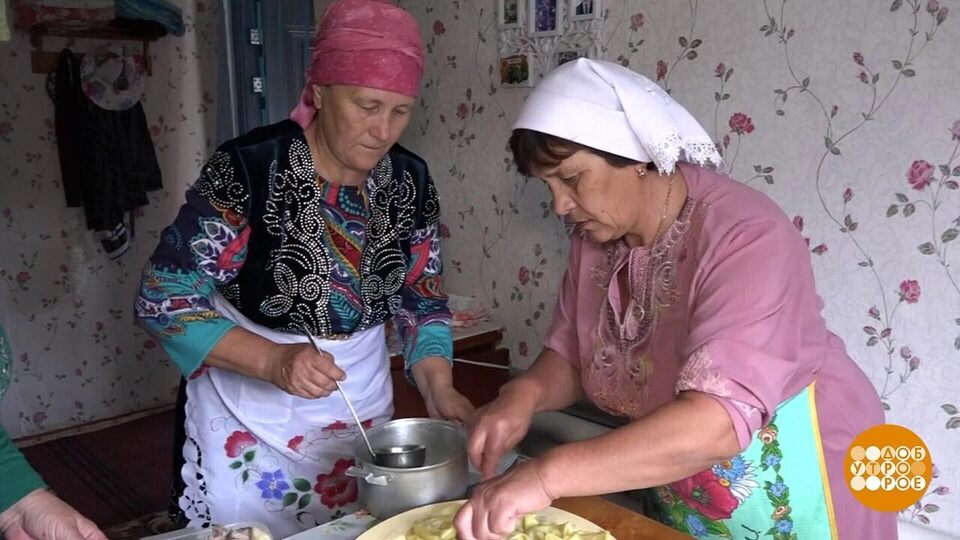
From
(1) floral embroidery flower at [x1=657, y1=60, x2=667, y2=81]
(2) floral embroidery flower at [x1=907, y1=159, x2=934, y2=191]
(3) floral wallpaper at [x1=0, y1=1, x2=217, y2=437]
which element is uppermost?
Result: (1) floral embroidery flower at [x1=657, y1=60, x2=667, y2=81]

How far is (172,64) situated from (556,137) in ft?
10.00

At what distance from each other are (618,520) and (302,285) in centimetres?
64

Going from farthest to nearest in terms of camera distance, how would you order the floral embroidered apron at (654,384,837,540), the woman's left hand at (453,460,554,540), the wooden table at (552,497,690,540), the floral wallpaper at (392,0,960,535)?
the floral wallpaper at (392,0,960,535)
the floral embroidered apron at (654,384,837,540)
the wooden table at (552,497,690,540)
the woman's left hand at (453,460,554,540)

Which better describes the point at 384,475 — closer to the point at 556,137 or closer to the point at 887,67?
the point at 556,137

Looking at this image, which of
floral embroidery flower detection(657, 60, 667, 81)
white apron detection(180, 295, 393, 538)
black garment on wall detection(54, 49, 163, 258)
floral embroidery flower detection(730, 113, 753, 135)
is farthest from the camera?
black garment on wall detection(54, 49, 163, 258)

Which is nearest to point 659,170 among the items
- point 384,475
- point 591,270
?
point 591,270

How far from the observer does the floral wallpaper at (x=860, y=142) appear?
1.51 metres

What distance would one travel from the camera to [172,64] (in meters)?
3.64

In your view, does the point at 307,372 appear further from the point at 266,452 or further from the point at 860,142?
the point at 860,142

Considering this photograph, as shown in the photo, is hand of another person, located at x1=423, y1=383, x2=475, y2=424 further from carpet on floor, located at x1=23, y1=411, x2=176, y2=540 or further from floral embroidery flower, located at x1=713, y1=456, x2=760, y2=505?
carpet on floor, located at x1=23, y1=411, x2=176, y2=540

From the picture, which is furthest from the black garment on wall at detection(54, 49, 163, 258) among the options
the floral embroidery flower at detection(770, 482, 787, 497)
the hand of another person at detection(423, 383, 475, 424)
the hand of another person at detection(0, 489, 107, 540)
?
the floral embroidery flower at detection(770, 482, 787, 497)

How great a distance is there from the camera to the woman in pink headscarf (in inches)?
50.9

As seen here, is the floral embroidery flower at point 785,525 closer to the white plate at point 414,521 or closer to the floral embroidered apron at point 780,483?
the floral embroidered apron at point 780,483

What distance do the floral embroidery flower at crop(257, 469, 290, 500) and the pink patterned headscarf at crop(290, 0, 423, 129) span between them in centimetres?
69
